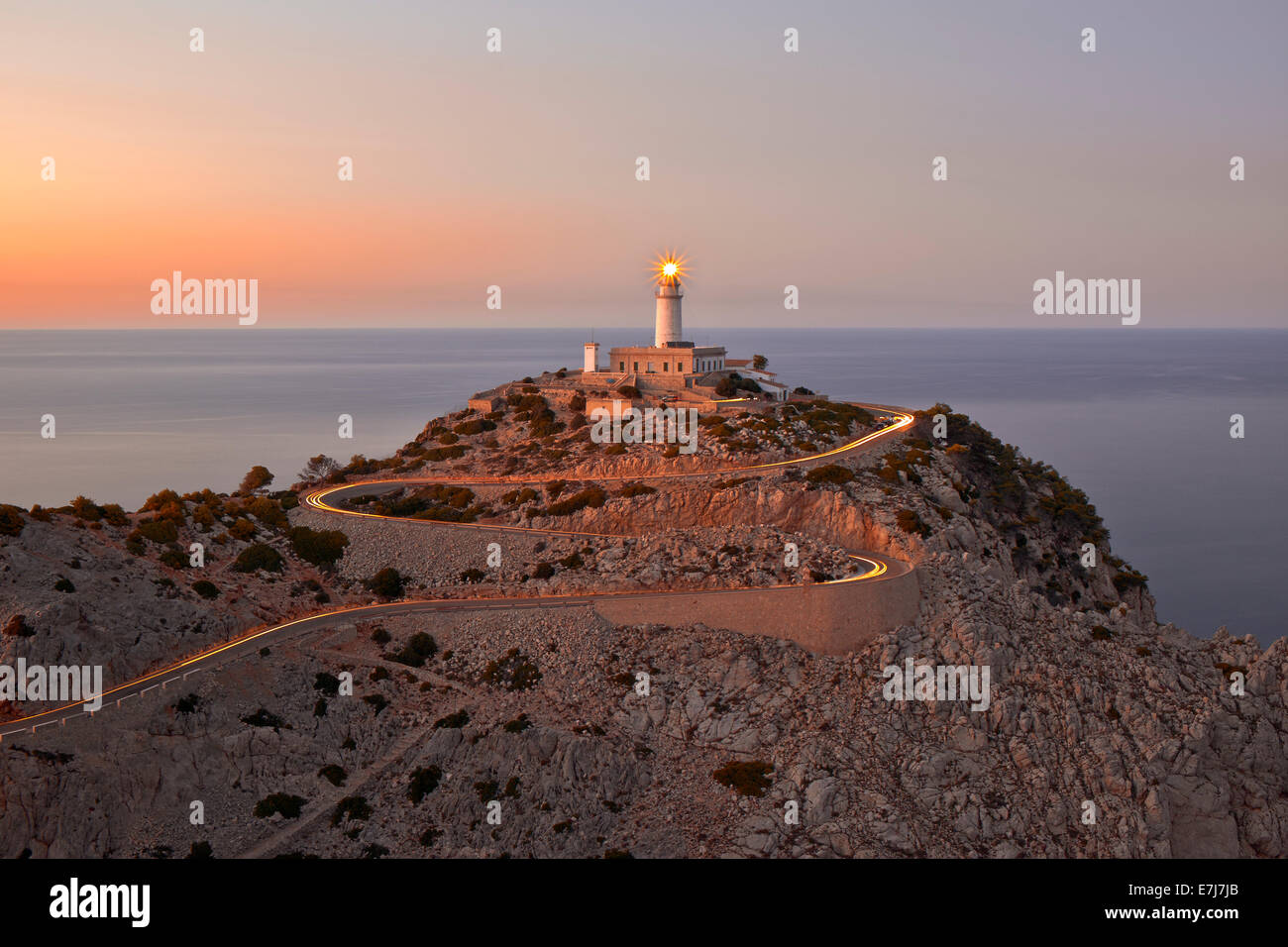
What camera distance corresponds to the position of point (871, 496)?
5228 centimetres

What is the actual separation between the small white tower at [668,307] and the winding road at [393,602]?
18.3m

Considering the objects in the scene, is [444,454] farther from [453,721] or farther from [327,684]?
[453,721]

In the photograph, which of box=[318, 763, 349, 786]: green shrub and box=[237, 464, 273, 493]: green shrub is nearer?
box=[318, 763, 349, 786]: green shrub

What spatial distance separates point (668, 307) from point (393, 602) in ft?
120

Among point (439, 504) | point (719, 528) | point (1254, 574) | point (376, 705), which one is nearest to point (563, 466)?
point (439, 504)

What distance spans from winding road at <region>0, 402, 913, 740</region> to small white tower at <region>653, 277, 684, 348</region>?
720 inches

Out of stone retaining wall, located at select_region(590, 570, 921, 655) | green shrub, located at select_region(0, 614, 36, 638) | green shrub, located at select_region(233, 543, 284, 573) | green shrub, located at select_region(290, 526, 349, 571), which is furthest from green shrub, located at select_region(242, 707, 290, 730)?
green shrub, located at select_region(290, 526, 349, 571)

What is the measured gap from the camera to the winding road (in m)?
34.9

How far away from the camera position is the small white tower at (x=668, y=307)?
2965 inches

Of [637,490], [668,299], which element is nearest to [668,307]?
[668,299]

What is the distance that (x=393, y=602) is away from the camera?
152 ft

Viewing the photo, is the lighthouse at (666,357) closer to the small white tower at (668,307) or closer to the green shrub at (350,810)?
the small white tower at (668,307)

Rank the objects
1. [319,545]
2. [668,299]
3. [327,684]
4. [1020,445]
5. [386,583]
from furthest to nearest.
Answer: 1. [1020,445]
2. [668,299]
3. [319,545]
4. [386,583]
5. [327,684]

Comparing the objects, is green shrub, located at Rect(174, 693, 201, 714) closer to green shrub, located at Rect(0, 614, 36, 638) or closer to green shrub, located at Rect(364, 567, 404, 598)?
green shrub, located at Rect(0, 614, 36, 638)
